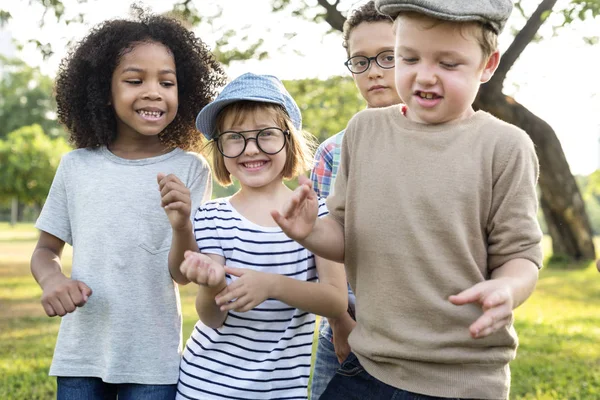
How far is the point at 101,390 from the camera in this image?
275cm

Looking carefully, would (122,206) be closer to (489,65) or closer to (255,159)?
(255,159)

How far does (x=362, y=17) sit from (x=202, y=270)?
4.75ft

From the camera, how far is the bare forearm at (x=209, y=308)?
238 centimetres

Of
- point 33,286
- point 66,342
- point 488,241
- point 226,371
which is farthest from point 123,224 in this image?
point 33,286

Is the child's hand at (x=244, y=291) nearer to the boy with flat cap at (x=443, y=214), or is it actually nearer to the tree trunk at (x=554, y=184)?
the boy with flat cap at (x=443, y=214)

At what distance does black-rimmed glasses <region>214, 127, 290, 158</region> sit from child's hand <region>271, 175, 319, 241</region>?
0.48 metres

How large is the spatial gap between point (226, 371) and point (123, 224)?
704 millimetres

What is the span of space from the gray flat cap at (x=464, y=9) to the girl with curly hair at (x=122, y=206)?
1.04 meters

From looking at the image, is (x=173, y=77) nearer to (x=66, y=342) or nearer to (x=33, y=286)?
(x=66, y=342)

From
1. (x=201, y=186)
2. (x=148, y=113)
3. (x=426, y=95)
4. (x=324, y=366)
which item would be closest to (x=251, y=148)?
(x=201, y=186)

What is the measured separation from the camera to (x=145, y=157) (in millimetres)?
2922

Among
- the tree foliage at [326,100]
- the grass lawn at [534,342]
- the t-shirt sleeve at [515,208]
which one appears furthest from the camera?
the tree foliage at [326,100]

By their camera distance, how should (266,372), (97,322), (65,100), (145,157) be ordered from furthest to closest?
(65,100)
(145,157)
(97,322)
(266,372)

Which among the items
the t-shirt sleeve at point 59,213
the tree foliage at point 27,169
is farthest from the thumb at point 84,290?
the tree foliage at point 27,169
